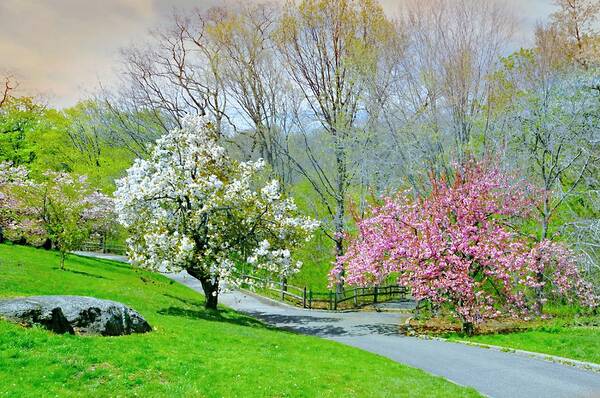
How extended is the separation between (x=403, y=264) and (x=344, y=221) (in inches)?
366

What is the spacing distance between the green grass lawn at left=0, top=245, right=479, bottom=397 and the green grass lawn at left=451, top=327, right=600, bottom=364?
18.2ft

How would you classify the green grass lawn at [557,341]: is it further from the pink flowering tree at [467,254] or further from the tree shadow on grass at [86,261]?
the tree shadow on grass at [86,261]

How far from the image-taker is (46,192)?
88.9ft

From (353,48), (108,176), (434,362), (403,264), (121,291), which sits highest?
(353,48)

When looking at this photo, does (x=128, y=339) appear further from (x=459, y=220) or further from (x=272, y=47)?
(x=272, y=47)

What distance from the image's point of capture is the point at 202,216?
20.0m

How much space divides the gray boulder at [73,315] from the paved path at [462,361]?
27.3ft

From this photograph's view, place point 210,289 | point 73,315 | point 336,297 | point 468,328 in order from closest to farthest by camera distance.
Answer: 1. point 73,315
2. point 468,328
3. point 210,289
4. point 336,297

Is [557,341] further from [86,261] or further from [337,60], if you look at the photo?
[86,261]

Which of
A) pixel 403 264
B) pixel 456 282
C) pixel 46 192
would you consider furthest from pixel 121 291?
pixel 456 282

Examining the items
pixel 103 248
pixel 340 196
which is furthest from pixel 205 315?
pixel 103 248

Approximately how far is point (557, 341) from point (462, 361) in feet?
12.9

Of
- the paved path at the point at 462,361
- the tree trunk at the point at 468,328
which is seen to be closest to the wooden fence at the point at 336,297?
the paved path at the point at 462,361

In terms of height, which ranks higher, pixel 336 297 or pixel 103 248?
pixel 103 248
